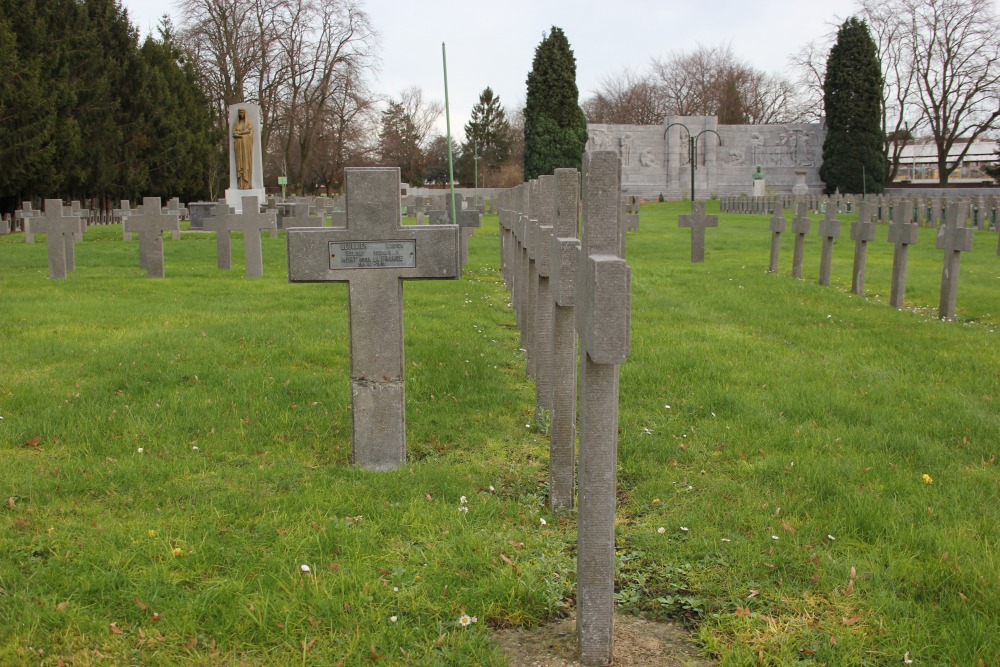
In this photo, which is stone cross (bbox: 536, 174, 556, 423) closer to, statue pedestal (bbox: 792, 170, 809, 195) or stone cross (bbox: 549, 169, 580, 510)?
stone cross (bbox: 549, 169, 580, 510)

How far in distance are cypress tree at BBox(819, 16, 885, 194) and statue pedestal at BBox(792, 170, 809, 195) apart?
13.0 ft

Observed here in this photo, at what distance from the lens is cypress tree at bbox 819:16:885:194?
47969mm

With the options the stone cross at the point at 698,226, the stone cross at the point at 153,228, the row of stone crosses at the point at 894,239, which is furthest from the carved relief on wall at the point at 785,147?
the stone cross at the point at 153,228

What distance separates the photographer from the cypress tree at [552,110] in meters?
49.5

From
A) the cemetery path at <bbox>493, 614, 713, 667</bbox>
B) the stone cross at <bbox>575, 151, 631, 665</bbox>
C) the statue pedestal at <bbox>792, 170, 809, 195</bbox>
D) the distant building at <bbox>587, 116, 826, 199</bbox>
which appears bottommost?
the cemetery path at <bbox>493, 614, 713, 667</bbox>

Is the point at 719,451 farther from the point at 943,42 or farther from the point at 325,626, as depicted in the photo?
the point at 943,42

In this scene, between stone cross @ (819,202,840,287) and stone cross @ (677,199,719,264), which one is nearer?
stone cross @ (819,202,840,287)

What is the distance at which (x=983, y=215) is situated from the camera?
28328 mm

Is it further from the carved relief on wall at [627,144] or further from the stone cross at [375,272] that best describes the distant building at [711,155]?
the stone cross at [375,272]

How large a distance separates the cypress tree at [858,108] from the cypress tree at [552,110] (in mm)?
13933

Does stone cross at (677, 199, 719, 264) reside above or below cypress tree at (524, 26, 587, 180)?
below

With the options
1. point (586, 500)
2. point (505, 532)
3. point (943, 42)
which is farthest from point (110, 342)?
point (943, 42)

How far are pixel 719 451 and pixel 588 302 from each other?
2483 millimetres

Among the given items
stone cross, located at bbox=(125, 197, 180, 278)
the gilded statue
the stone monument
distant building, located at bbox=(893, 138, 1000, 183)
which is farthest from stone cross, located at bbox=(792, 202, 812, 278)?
distant building, located at bbox=(893, 138, 1000, 183)
